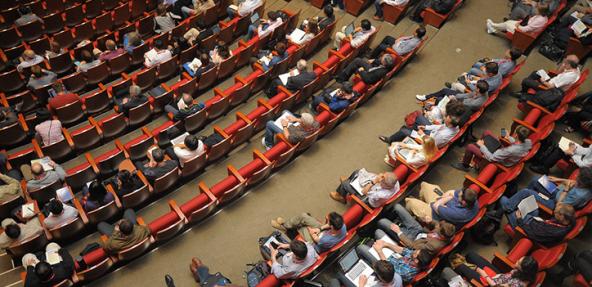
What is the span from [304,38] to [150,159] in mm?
2425

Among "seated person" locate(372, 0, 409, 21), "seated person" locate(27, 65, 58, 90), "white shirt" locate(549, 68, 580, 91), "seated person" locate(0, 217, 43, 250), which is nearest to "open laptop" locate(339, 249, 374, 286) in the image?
"seated person" locate(0, 217, 43, 250)

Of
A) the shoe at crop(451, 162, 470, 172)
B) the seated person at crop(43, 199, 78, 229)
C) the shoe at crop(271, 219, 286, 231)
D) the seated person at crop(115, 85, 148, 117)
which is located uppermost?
the seated person at crop(115, 85, 148, 117)

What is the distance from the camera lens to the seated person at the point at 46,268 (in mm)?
3281

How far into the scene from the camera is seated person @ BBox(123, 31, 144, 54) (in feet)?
17.6

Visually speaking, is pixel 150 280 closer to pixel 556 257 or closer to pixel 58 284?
pixel 58 284

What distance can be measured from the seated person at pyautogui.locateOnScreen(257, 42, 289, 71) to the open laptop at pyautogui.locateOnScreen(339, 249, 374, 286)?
8.04 feet

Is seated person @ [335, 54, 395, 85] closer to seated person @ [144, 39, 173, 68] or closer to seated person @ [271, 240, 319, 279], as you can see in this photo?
seated person @ [144, 39, 173, 68]

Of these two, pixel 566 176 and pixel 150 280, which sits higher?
pixel 150 280

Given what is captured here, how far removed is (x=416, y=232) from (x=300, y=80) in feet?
6.54

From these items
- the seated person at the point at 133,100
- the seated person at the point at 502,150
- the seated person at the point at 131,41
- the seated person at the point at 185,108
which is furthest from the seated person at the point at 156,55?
the seated person at the point at 502,150

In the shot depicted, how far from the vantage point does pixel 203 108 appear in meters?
4.69

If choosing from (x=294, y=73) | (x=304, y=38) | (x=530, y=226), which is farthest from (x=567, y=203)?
(x=304, y=38)

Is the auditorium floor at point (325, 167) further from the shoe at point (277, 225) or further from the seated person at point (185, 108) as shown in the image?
the seated person at point (185, 108)

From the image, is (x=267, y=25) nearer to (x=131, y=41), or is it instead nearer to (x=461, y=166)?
(x=131, y=41)
